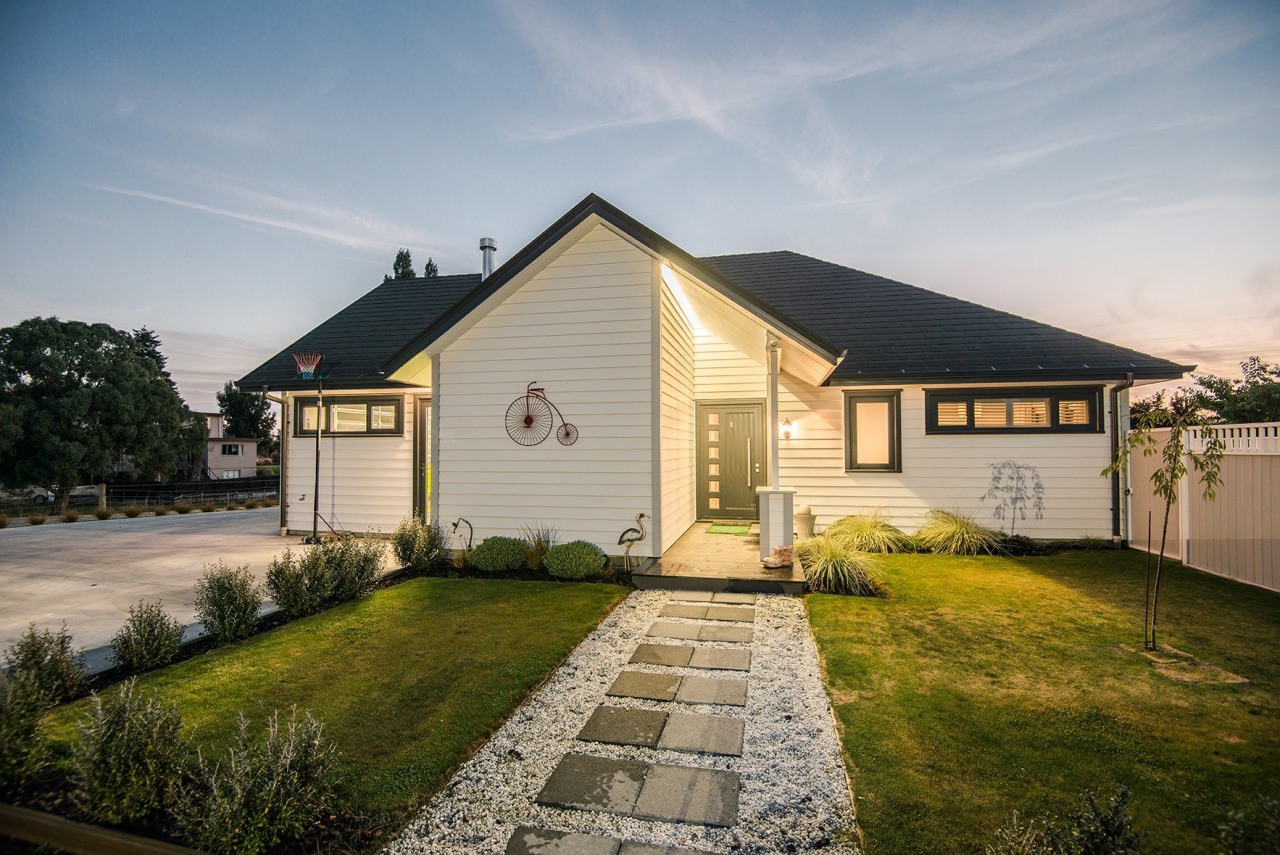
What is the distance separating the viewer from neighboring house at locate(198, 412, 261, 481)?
3956cm

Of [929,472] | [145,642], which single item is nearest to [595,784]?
[145,642]

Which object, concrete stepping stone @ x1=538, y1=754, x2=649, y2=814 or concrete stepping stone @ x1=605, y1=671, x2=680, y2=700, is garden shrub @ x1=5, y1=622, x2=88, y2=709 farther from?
concrete stepping stone @ x1=605, y1=671, x2=680, y2=700

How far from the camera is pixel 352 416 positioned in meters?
10.6

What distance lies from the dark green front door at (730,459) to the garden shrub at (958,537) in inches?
116

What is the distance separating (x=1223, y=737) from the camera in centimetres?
313

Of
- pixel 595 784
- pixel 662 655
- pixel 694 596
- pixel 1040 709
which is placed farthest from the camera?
pixel 694 596

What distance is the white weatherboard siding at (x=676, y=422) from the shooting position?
7625mm

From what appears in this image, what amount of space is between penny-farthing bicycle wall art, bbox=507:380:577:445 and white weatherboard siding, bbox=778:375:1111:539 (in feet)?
14.7

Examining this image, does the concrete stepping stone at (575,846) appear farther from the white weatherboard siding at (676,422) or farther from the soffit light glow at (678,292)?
the soffit light glow at (678,292)

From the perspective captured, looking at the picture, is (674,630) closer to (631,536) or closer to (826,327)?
(631,536)

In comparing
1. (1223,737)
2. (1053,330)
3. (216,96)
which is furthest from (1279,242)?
(216,96)

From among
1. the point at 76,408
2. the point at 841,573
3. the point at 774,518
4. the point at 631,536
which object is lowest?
the point at 841,573

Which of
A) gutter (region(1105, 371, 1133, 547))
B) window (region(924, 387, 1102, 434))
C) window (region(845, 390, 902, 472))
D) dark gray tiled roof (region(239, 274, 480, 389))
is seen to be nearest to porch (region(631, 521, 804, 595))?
window (region(845, 390, 902, 472))

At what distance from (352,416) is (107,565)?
13.6 feet
